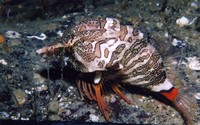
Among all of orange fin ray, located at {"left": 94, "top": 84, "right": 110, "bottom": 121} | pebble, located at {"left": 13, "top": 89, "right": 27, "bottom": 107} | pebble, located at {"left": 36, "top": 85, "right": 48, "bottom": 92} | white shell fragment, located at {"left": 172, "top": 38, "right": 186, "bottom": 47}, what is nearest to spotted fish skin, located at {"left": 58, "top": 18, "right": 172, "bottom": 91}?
orange fin ray, located at {"left": 94, "top": 84, "right": 110, "bottom": 121}

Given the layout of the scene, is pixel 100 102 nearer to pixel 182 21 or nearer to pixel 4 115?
pixel 4 115

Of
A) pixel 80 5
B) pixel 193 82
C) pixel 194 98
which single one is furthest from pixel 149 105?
pixel 80 5

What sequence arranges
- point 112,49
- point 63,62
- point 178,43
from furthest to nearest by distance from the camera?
point 178,43
point 63,62
point 112,49

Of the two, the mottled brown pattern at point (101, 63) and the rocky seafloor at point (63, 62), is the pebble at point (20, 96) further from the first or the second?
the mottled brown pattern at point (101, 63)

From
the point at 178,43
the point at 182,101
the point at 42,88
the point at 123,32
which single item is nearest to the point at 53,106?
the point at 42,88

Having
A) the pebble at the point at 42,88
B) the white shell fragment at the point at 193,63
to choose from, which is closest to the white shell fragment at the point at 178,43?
the white shell fragment at the point at 193,63

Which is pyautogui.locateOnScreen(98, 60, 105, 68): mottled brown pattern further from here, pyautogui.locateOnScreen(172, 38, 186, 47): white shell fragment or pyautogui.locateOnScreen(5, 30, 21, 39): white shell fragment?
pyautogui.locateOnScreen(5, 30, 21, 39): white shell fragment
